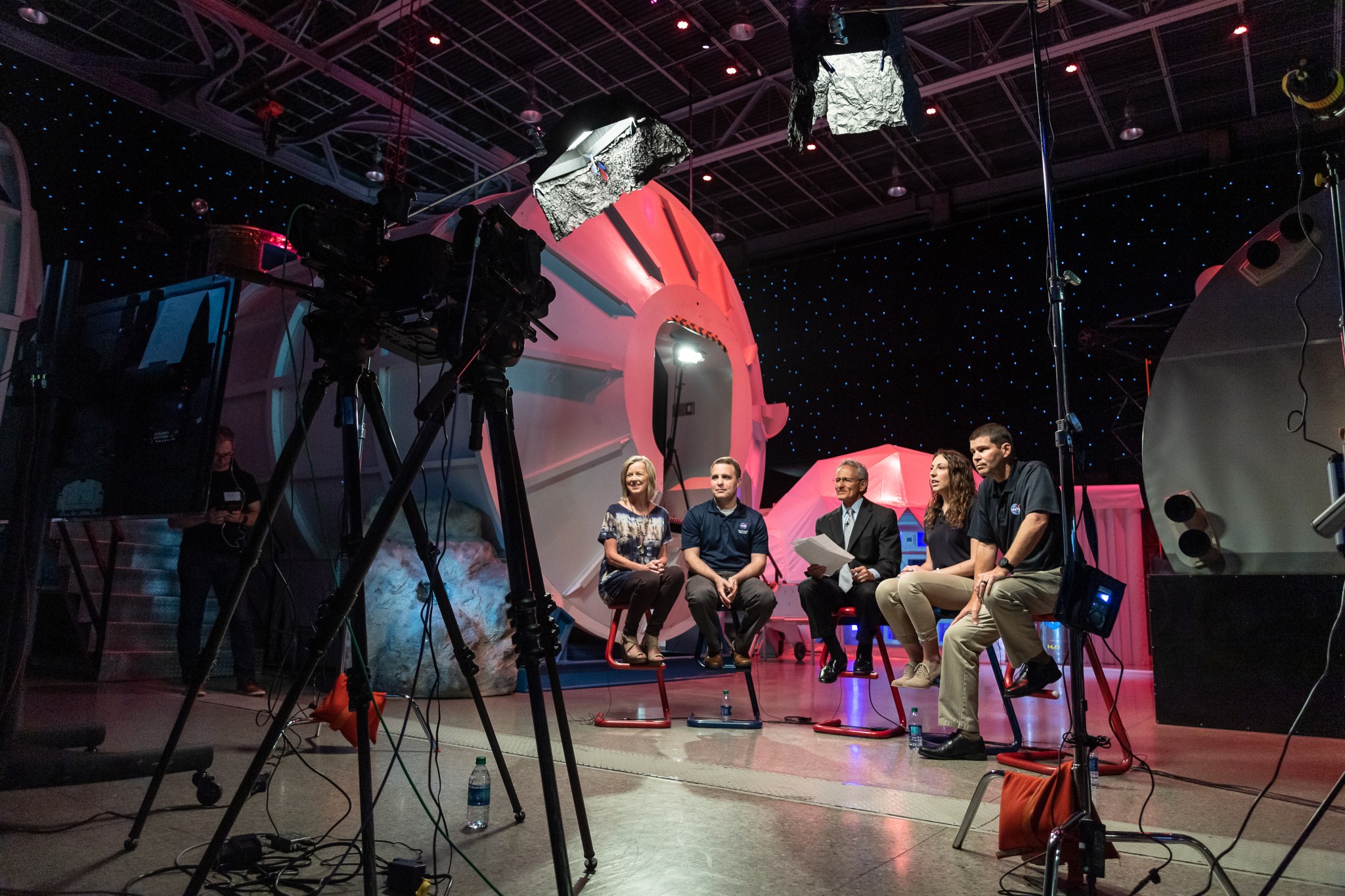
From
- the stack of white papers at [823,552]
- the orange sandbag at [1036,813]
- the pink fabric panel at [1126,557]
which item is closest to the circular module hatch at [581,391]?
the stack of white papers at [823,552]

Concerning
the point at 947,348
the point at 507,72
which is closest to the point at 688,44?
the point at 507,72

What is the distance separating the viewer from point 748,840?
2342 millimetres

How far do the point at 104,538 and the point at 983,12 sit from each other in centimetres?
975

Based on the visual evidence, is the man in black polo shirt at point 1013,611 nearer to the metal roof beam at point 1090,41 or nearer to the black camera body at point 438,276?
the black camera body at point 438,276

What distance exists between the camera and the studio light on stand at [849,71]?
9.96ft

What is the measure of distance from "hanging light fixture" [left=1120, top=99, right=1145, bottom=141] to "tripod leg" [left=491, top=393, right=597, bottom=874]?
10116 millimetres

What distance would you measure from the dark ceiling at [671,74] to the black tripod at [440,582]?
6.99 m

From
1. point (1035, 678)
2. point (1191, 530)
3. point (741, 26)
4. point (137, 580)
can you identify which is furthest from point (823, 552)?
point (741, 26)

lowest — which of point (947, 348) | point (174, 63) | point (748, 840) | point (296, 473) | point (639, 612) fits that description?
point (748, 840)

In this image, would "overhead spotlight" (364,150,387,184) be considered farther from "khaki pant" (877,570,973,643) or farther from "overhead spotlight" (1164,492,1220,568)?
"overhead spotlight" (1164,492,1220,568)

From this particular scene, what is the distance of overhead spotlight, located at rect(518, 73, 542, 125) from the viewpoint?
9.70 metres

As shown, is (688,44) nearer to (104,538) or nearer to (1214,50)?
(1214,50)

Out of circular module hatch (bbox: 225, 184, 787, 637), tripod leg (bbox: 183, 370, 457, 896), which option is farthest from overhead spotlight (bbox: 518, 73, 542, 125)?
tripod leg (bbox: 183, 370, 457, 896)

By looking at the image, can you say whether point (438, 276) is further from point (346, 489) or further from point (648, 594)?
point (648, 594)
